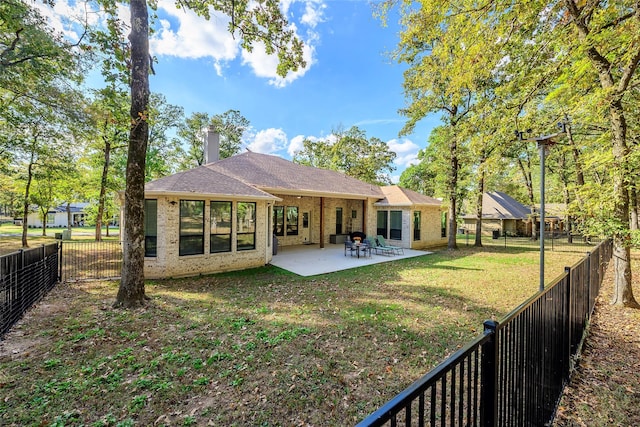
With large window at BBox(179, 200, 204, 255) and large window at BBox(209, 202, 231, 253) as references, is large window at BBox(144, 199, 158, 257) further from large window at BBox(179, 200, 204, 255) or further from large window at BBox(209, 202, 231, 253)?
large window at BBox(209, 202, 231, 253)

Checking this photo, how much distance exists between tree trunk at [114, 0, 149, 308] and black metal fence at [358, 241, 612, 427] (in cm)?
669

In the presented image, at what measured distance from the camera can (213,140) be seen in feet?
53.0

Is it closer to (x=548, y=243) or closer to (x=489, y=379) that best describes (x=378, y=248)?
(x=489, y=379)

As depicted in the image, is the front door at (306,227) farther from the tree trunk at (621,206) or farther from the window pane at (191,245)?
the tree trunk at (621,206)

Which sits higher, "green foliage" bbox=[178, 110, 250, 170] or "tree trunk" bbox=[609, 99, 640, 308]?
"green foliage" bbox=[178, 110, 250, 170]

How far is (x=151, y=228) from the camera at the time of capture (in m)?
9.41

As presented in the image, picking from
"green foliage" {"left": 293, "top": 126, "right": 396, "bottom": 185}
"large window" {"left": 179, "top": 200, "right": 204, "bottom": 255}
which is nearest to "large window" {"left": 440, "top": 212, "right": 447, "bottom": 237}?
"green foliage" {"left": 293, "top": 126, "right": 396, "bottom": 185}

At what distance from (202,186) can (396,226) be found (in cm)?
1221

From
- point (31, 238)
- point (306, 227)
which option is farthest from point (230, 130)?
point (31, 238)

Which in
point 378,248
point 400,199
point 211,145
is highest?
point 211,145

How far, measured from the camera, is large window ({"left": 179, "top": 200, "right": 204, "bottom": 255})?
9.72m

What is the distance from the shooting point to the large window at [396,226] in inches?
681

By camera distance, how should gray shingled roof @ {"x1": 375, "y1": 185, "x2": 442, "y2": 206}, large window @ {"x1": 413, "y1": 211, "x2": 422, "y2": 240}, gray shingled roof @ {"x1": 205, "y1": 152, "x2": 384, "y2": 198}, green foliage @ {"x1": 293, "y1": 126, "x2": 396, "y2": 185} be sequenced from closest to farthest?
gray shingled roof @ {"x1": 205, "y1": 152, "x2": 384, "y2": 198}, gray shingled roof @ {"x1": 375, "y1": 185, "x2": 442, "y2": 206}, large window @ {"x1": 413, "y1": 211, "x2": 422, "y2": 240}, green foliage @ {"x1": 293, "y1": 126, "x2": 396, "y2": 185}

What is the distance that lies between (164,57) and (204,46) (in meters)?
2.84
